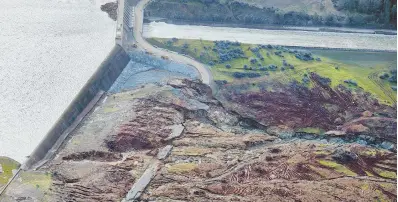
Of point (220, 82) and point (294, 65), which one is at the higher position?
point (294, 65)

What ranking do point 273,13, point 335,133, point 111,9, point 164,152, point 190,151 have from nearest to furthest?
point 164,152 → point 190,151 → point 335,133 → point 111,9 → point 273,13

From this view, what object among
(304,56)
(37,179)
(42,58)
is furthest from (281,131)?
(42,58)

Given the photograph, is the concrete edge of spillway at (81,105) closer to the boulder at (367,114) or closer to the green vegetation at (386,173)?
Result: the boulder at (367,114)

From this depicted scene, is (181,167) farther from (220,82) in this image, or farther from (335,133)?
(335,133)

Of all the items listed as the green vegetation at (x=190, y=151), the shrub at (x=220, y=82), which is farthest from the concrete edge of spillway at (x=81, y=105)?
the shrub at (x=220, y=82)

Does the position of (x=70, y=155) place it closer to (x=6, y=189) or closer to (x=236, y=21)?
(x=6, y=189)

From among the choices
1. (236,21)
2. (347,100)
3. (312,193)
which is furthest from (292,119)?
(236,21)
